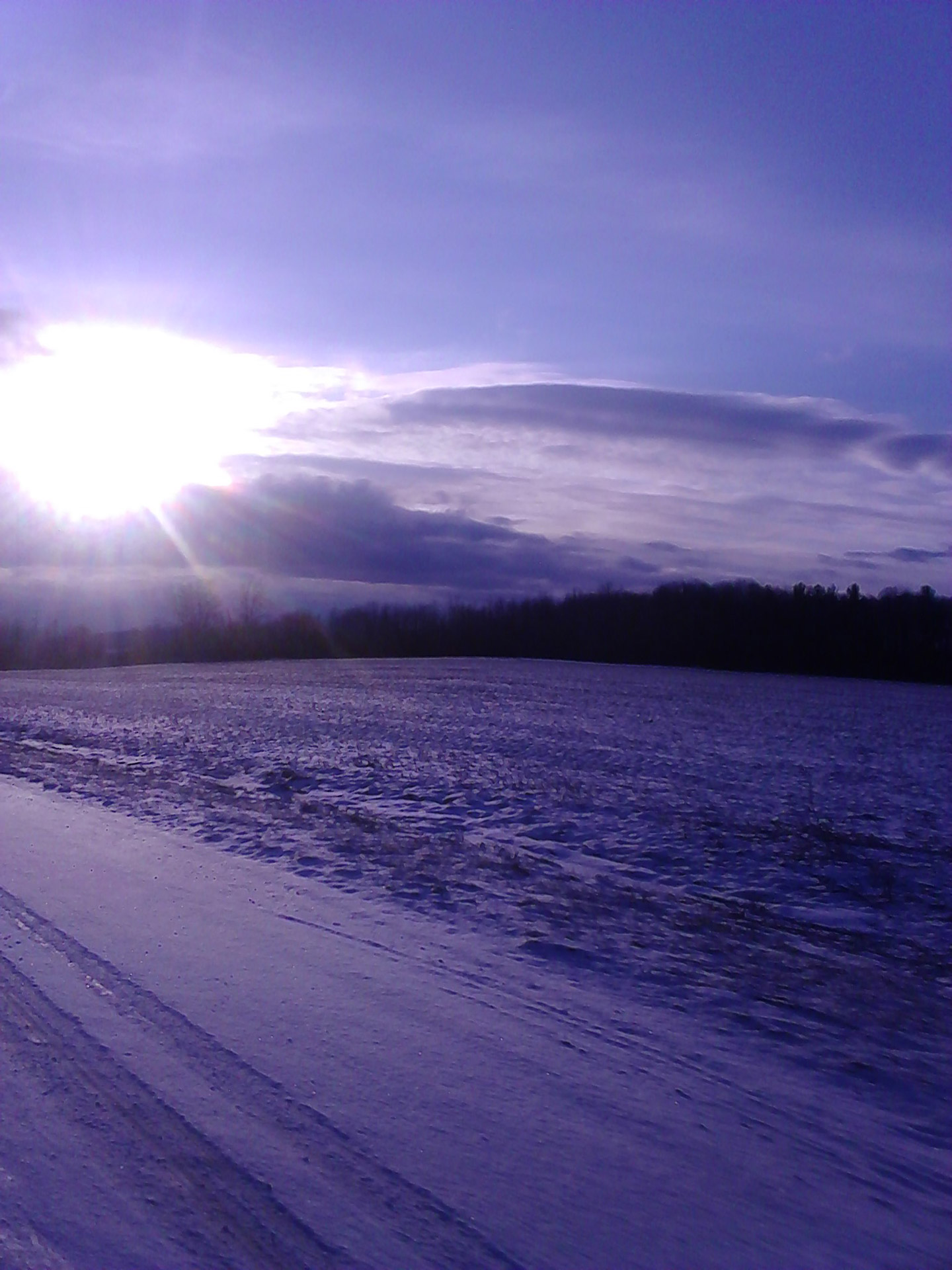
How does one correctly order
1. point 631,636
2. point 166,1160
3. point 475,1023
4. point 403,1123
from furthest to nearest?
1. point 631,636
2. point 475,1023
3. point 403,1123
4. point 166,1160

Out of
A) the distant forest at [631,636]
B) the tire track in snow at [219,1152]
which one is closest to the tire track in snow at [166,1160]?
the tire track in snow at [219,1152]

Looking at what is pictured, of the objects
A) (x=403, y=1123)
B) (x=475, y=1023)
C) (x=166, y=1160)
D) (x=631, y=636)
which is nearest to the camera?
(x=166, y=1160)

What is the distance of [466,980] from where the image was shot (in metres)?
7.75

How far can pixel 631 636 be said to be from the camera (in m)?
Answer: 89.1

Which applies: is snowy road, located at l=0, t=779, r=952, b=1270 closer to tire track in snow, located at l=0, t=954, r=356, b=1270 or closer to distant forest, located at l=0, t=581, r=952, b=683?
tire track in snow, located at l=0, t=954, r=356, b=1270

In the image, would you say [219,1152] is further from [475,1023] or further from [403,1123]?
[475,1023]

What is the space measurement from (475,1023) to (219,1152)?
85.6 inches

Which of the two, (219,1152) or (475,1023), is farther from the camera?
(475,1023)

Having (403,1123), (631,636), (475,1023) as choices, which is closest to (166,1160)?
(403,1123)

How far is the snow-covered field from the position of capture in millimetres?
4688

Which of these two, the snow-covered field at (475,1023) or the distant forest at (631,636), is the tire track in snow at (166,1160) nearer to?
the snow-covered field at (475,1023)

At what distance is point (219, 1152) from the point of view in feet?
16.9

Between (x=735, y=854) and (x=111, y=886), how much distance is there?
6.49 m

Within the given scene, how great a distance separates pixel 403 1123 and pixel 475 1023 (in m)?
1.45
